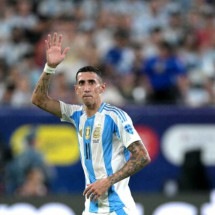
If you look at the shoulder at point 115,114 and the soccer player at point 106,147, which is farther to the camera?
the shoulder at point 115,114

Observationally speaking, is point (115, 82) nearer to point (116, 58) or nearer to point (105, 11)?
point (116, 58)

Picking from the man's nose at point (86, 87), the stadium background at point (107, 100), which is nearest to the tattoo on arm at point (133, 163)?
the man's nose at point (86, 87)

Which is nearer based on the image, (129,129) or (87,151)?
(129,129)

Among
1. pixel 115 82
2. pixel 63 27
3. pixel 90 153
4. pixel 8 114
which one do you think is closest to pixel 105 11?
pixel 63 27

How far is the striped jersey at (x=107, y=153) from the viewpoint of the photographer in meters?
8.06

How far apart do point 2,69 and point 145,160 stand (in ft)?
25.9

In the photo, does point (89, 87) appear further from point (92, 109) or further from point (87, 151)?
point (87, 151)

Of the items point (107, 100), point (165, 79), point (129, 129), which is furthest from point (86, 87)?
point (165, 79)

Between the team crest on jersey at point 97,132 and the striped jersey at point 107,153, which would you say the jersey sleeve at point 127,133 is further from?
the team crest on jersey at point 97,132

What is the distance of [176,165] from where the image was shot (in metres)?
14.6

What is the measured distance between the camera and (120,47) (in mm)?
16188

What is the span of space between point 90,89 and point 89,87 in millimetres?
21

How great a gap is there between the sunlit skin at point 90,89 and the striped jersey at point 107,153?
80 millimetres

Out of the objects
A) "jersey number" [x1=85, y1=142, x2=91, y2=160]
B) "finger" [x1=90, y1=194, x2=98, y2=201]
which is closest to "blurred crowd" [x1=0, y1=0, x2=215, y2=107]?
"jersey number" [x1=85, y1=142, x2=91, y2=160]
